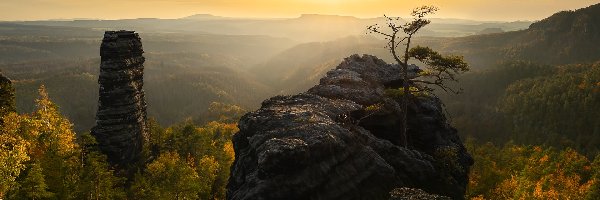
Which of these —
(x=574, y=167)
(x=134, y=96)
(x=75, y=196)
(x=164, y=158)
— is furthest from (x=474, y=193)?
(x=75, y=196)

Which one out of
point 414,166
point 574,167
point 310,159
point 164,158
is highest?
point 310,159

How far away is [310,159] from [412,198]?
22.2 ft

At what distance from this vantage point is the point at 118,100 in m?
66.8

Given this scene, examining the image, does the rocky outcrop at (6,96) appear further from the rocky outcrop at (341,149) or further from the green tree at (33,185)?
the rocky outcrop at (341,149)

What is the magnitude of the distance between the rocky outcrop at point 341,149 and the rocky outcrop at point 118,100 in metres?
35.3

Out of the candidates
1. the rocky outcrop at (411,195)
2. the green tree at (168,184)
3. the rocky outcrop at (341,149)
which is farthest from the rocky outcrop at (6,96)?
the rocky outcrop at (411,195)

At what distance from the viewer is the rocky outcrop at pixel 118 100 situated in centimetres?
6594

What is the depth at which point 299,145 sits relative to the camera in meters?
26.2

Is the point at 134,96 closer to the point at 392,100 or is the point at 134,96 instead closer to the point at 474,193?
the point at 392,100

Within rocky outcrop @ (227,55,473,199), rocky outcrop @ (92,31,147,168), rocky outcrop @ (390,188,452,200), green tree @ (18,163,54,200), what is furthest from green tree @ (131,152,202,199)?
rocky outcrop @ (390,188,452,200)

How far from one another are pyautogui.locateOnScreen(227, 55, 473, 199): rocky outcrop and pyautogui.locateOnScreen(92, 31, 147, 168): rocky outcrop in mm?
35329

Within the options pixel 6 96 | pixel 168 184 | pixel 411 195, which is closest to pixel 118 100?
pixel 6 96

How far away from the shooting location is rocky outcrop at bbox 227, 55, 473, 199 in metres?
26.1

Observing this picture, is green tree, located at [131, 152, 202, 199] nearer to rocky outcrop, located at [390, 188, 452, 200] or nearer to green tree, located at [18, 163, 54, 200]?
green tree, located at [18, 163, 54, 200]
